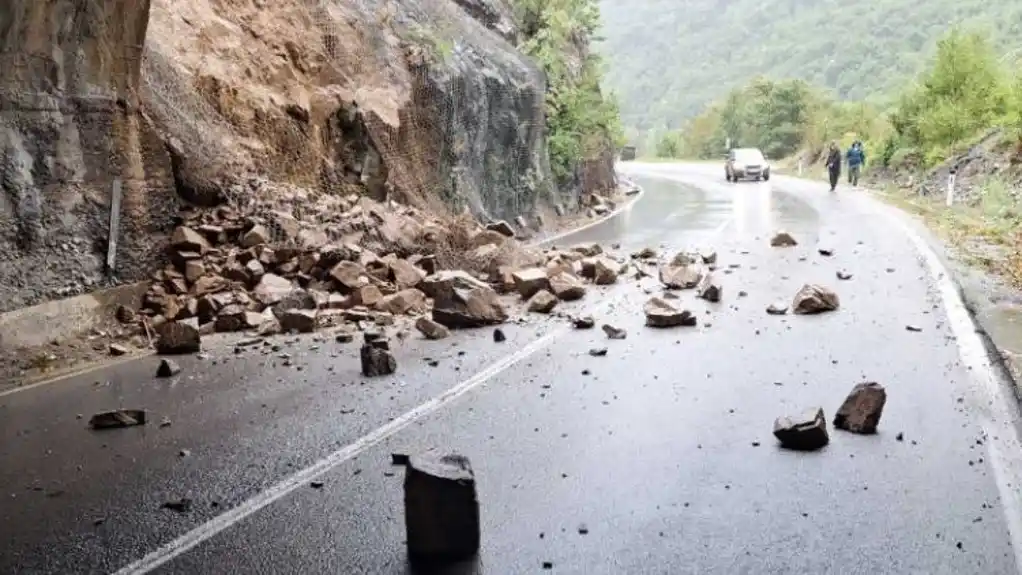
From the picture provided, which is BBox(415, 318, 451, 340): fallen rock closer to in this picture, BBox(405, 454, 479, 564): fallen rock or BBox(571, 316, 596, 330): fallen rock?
BBox(571, 316, 596, 330): fallen rock

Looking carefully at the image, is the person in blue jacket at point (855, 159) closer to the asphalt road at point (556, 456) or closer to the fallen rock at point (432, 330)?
the asphalt road at point (556, 456)

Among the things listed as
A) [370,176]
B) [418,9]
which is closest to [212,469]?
[370,176]

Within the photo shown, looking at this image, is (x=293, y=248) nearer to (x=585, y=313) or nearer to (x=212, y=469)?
(x=585, y=313)

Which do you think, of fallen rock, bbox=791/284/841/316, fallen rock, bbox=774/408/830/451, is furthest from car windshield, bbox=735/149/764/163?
fallen rock, bbox=774/408/830/451

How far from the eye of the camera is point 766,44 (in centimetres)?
12419

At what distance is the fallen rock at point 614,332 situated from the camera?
9.20 m

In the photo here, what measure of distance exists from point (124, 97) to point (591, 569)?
8997 mm

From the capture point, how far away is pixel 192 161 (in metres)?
12.0

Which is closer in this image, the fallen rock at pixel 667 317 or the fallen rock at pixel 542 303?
the fallen rock at pixel 667 317

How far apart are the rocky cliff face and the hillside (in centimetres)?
5758

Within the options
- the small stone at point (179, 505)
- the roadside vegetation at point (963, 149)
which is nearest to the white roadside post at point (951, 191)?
the roadside vegetation at point (963, 149)

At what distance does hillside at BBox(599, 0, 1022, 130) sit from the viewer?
304 ft

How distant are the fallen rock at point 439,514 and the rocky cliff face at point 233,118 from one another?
6.48 meters

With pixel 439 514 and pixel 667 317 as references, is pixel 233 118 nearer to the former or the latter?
pixel 667 317
